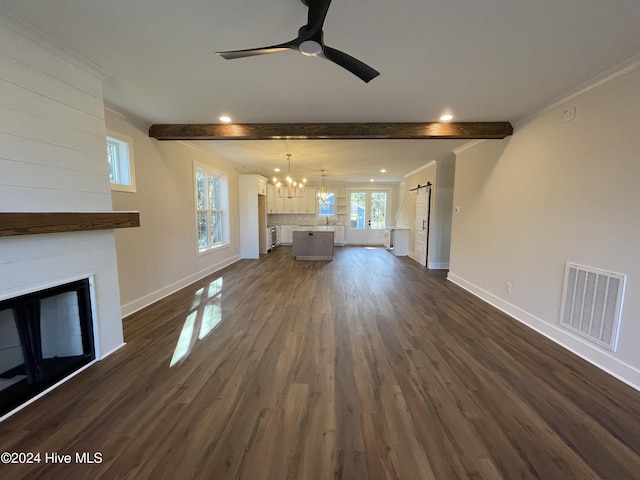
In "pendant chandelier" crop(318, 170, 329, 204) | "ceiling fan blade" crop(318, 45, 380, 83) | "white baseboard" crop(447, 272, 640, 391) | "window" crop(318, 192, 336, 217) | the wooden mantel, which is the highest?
"ceiling fan blade" crop(318, 45, 380, 83)

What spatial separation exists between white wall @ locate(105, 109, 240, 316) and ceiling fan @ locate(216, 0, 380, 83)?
102 inches

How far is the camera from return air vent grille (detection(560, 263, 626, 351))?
2188mm

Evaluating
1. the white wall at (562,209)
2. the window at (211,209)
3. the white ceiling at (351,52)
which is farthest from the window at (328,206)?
the white ceiling at (351,52)

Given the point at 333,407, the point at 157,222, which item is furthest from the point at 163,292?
the point at 333,407

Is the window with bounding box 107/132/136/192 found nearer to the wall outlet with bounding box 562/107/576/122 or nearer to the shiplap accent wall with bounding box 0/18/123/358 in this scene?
the shiplap accent wall with bounding box 0/18/123/358

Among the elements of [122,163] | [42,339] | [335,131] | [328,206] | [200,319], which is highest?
[335,131]

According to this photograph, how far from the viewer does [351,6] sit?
1.59 metres

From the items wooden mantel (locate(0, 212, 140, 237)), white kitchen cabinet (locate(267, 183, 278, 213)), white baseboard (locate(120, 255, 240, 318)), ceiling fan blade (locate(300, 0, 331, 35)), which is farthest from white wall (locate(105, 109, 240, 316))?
white kitchen cabinet (locate(267, 183, 278, 213))

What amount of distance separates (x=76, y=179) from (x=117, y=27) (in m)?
1.23

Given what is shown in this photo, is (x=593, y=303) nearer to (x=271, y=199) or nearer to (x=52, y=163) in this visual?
(x=52, y=163)

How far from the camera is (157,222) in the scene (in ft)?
12.6

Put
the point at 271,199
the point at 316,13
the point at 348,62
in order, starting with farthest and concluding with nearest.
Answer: the point at 271,199
the point at 348,62
the point at 316,13

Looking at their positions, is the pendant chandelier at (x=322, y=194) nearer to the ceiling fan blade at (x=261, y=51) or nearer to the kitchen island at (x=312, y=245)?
the kitchen island at (x=312, y=245)

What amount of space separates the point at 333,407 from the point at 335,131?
3281 millimetres
